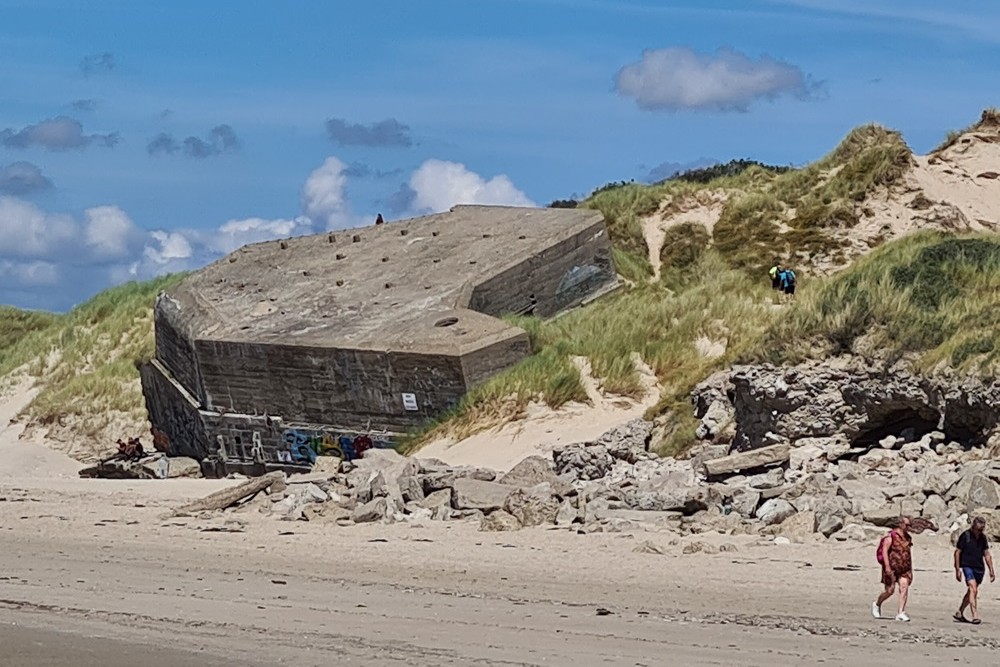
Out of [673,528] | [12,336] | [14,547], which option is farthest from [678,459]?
[12,336]

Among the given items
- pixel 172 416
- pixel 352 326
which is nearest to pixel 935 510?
pixel 352 326

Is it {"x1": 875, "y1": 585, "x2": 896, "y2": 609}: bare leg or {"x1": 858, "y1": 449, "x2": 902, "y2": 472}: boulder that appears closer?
{"x1": 875, "y1": 585, "x2": 896, "y2": 609}: bare leg

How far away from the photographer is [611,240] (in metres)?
29.8

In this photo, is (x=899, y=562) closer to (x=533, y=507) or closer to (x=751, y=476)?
(x=533, y=507)

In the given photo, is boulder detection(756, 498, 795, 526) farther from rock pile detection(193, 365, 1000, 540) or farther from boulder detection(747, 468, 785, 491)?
boulder detection(747, 468, 785, 491)

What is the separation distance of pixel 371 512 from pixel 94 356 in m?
18.5

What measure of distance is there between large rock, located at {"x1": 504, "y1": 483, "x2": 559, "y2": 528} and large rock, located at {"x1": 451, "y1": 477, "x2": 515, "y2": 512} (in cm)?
20

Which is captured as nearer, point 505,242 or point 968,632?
point 968,632

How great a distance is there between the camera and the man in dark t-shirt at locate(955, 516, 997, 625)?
1028 cm

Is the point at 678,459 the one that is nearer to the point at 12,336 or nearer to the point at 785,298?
the point at 785,298

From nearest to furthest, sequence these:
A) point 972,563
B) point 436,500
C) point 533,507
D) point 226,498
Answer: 1. point 972,563
2. point 533,507
3. point 436,500
4. point 226,498

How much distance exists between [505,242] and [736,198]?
6443 millimetres

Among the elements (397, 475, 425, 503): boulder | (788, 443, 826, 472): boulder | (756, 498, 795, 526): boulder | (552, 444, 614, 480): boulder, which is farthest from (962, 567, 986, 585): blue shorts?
(552, 444, 614, 480): boulder

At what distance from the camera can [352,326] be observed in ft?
74.4
